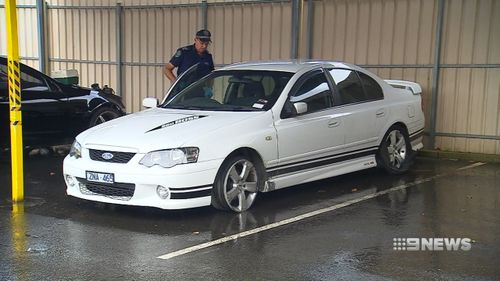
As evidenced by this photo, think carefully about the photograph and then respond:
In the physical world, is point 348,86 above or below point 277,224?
above

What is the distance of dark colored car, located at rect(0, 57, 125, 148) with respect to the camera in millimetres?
9305

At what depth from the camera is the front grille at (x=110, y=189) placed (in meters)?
6.11

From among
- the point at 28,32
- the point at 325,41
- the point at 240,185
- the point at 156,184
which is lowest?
the point at 240,185

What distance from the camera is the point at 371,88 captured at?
8266mm

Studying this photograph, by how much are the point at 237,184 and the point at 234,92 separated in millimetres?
1333

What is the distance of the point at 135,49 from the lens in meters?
13.8

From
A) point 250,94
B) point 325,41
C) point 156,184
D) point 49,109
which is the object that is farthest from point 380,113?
point 49,109

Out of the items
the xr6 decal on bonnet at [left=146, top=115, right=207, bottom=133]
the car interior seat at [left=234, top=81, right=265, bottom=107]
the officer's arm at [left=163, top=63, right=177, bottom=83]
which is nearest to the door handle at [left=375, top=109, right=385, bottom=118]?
the car interior seat at [left=234, top=81, right=265, bottom=107]

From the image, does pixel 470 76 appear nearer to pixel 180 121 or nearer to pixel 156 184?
pixel 180 121

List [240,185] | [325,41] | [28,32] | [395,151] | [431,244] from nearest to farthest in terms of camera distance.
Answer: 1. [431,244]
2. [240,185]
3. [395,151]
4. [325,41]
5. [28,32]

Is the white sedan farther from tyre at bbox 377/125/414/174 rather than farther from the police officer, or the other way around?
the police officer

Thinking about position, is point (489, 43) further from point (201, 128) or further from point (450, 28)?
point (201, 128)

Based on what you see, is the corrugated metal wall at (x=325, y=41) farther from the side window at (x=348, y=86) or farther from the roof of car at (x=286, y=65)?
the roof of car at (x=286, y=65)

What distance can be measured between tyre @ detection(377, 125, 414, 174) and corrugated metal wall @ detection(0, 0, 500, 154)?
2.12m
